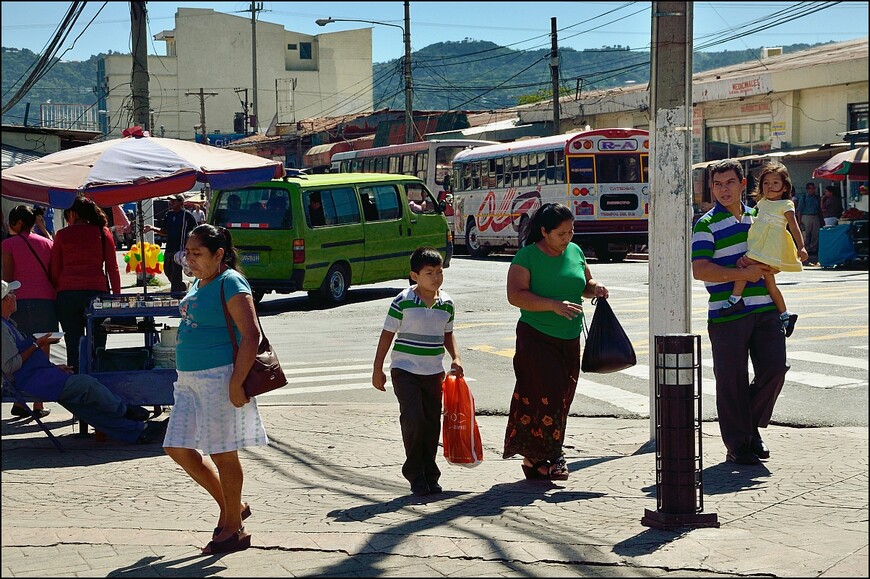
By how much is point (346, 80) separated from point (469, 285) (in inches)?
3137

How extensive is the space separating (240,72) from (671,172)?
290 feet

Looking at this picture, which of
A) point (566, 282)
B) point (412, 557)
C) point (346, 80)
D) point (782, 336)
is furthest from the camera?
point (346, 80)

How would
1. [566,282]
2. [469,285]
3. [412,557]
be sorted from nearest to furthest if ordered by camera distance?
[412,557], [566,282], [469,285]

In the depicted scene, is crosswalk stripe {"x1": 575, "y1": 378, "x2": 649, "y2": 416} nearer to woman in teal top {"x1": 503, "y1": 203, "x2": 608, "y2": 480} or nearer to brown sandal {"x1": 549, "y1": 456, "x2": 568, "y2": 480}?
brown sandal {"x1": 549, "y1": 456, "x2": 568, "y2": 480}

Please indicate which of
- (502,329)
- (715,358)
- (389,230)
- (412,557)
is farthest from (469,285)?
(412,557)

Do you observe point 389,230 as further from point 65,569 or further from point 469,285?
point 65,569

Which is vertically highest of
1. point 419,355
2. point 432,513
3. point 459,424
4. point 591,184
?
point 591,184

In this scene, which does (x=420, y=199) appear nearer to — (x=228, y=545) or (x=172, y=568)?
(x=228, y=545)

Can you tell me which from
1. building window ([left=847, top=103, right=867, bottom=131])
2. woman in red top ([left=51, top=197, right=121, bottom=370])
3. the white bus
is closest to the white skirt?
woman in red top ([left=51, top=197, right=121, bottom=370])

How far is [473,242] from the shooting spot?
109ft

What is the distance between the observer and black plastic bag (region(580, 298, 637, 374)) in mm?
7129

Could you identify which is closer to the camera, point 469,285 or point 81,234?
point 81,234

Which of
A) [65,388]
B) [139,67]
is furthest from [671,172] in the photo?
[139,67]

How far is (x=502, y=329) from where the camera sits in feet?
50.8
